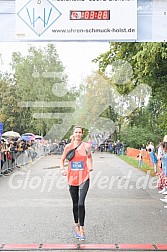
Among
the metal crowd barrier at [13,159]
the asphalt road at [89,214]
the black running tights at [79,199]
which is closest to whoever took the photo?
the black running tights at [79,199]

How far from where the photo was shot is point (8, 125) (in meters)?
49.5

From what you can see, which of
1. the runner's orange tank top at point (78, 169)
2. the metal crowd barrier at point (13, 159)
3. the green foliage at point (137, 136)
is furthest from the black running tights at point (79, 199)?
the green foliage at point (137, 136)

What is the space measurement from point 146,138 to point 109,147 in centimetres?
388

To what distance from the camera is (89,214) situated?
9.52m

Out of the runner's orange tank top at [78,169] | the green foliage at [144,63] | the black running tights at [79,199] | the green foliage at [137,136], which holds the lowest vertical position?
the green foliage at [137,136]

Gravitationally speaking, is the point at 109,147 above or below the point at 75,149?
below

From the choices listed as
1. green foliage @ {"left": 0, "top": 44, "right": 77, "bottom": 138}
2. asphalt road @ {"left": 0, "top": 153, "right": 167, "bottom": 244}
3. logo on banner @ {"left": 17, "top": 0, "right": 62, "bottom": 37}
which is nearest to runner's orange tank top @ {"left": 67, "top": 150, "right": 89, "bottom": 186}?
asphalt road @ {"left": 0, "top": 153, "right": 167, "bottom": 244}

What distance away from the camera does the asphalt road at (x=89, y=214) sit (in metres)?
7.36

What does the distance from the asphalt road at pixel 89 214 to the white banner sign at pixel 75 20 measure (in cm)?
343

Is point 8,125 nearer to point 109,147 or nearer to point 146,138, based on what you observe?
point 109,147

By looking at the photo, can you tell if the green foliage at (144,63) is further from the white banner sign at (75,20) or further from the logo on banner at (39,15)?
the logo on banner at (39,15)

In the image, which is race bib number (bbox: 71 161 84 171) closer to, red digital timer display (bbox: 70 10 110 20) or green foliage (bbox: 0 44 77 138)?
red digital timer display (bbox: 70 10 110 20)

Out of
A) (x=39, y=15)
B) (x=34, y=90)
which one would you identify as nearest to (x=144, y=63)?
(x=39, y=15)

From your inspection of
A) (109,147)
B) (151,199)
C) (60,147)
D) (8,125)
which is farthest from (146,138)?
(151,199)
